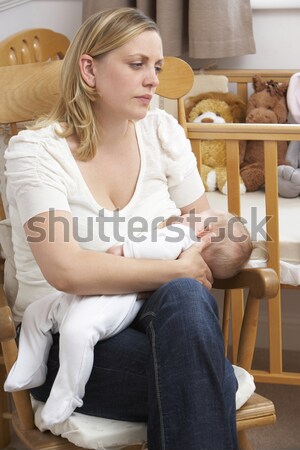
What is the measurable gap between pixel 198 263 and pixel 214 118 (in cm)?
123

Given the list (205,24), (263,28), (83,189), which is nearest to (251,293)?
(83,189)

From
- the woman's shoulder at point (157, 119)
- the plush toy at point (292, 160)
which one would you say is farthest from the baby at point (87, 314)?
the plush toy at point (292, 160)

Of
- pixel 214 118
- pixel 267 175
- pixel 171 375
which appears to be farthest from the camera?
pixel 214 118

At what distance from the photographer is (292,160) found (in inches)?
107

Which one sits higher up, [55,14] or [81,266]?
[55,14]

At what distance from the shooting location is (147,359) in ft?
4.85

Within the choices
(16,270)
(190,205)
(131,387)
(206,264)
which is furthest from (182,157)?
(131,387)

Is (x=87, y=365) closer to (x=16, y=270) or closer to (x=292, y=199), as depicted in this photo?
(x=16, y=270)

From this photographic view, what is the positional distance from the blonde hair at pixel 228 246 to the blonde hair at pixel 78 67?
0.30 m

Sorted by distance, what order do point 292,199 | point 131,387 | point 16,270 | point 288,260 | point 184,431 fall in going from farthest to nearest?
point 292,199
point 288,260
point 16,270
point 131,387
point 184,431

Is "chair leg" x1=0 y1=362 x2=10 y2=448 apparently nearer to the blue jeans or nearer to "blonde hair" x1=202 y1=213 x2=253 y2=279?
the blue jeans

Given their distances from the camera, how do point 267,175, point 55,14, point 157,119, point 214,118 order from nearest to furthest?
point 157,119, point 267,175, point 214,118, point 55,14

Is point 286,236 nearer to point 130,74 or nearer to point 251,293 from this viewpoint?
point 251,293

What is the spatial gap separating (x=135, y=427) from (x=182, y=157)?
622 mm
